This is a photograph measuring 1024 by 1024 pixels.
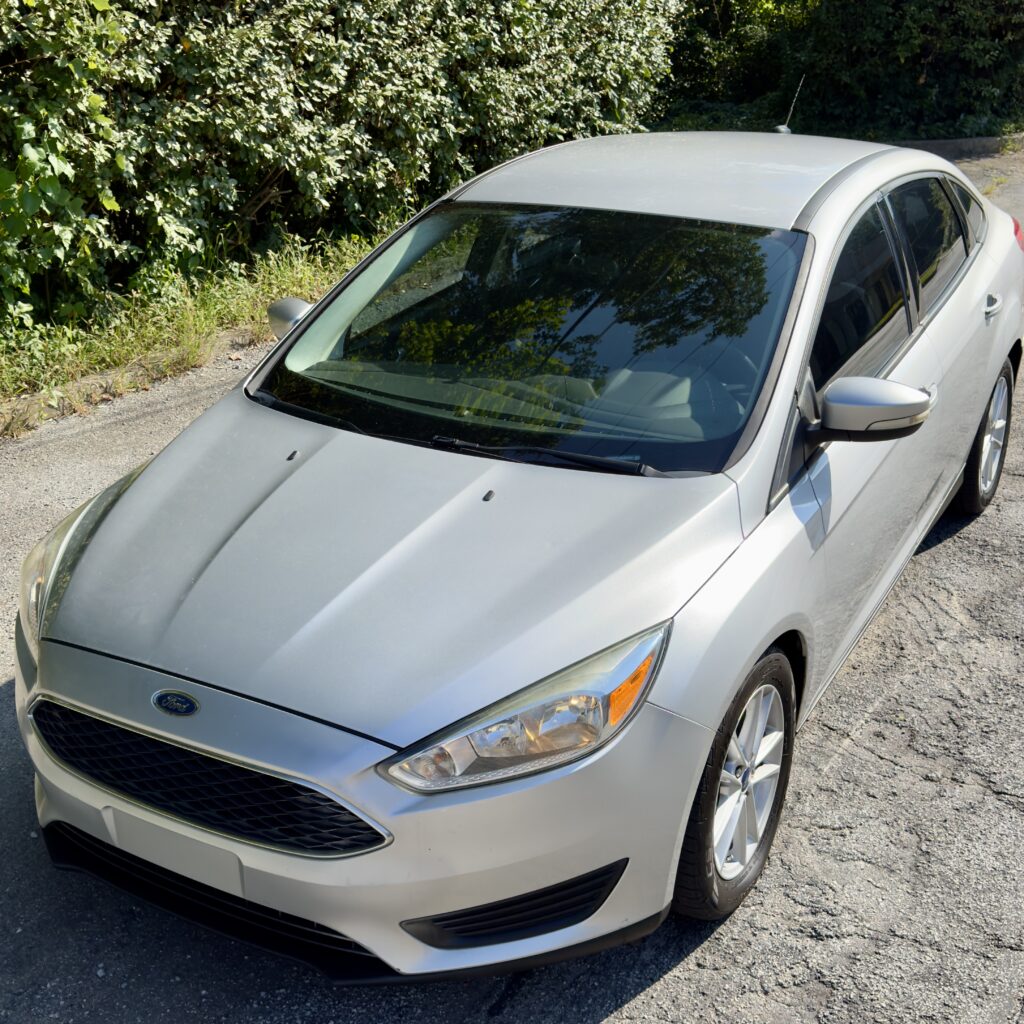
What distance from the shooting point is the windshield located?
314 cm

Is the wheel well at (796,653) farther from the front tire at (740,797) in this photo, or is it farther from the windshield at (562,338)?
the windshield at (562,338)

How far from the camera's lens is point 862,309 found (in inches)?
140

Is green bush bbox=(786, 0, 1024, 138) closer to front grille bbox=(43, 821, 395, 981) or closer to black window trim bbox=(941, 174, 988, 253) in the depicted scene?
black window trim bbox=(941, 174, 988, 253)

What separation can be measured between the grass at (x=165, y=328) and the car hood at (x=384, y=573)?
10.9 feet

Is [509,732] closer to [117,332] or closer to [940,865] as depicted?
[940,865]

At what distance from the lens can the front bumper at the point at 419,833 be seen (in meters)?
2.33

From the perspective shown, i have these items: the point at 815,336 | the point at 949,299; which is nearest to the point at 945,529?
the point at 949,299

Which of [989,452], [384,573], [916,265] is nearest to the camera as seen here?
[384,573]

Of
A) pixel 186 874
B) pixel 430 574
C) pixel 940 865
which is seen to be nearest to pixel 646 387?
pixel 430 574

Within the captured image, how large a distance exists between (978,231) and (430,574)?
3.11 metres

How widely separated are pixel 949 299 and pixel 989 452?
3.17 feet

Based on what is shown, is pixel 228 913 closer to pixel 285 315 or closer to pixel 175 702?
pixel 175 702

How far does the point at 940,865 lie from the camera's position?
313 cm

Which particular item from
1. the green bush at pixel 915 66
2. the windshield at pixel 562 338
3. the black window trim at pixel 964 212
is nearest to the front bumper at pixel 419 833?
the windshield at pixel 562 338
